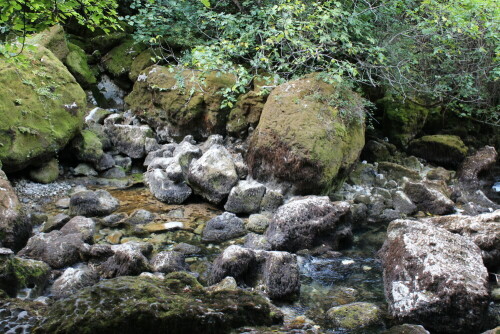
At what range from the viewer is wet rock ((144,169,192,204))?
8758 mm

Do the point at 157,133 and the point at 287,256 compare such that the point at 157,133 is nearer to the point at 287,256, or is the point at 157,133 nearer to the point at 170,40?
the point at 170,40

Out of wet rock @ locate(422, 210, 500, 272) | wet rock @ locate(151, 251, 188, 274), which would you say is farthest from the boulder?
wet rock @ locate(422, 210, 500, 272)

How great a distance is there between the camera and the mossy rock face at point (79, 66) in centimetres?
1291

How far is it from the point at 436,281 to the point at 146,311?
10.4 ft

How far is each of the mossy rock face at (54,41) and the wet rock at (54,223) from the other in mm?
6723

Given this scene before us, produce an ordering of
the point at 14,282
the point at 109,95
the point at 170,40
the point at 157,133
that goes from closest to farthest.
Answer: the point at 14,282 < the point at 157,133 < the point at 170,40 < the point at 109,95

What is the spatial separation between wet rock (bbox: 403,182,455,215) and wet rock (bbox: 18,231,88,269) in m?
6.86

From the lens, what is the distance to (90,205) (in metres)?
7.74

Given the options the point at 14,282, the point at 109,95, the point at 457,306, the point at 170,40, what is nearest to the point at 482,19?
the point at 457,306

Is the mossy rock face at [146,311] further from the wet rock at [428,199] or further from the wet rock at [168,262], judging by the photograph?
the wet rock at [428,199]

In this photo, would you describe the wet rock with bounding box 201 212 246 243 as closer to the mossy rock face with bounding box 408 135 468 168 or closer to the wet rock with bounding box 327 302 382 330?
the wet rock with bounding box 327 302 382 330

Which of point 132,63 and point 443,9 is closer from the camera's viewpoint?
point 443,9

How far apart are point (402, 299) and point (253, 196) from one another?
13.4 ft

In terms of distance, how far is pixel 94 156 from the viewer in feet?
33.3
